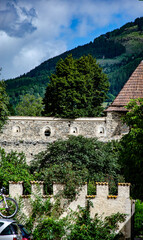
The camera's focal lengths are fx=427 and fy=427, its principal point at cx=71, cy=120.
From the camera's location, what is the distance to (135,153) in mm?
27609

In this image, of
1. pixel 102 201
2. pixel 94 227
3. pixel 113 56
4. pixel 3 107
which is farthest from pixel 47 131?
pixel 113 56

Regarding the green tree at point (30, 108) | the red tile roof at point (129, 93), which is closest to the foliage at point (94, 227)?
the red tile roof at point (129, 93)

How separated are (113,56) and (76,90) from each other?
130343mm

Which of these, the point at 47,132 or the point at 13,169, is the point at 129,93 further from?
the point at 13,169

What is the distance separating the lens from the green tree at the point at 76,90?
41719 millimetres

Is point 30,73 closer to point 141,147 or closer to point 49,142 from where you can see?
point 49,142

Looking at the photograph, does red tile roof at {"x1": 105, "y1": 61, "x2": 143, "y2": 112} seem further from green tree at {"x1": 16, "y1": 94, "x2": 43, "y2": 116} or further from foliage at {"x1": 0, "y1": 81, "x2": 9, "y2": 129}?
green tree at {"x1": 16, "y1": 94, "x2": 43, "y2": 116}

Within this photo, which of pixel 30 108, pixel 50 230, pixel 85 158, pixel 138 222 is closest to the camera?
pixel 50 230

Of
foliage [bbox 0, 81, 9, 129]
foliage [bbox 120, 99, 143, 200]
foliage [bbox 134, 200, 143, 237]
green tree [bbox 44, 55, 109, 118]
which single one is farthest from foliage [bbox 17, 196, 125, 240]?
green tree [bbox 44, 55, 109, 118]

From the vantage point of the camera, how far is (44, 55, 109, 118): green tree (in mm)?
41719

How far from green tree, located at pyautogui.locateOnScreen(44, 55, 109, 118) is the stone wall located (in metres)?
1.29

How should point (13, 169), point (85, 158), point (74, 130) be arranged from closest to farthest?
point (13, 169), point (85, 158), point (74, 130)

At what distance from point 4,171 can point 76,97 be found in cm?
1515

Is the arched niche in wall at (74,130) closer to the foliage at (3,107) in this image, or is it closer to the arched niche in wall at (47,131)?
the arched niche in wall at (47,131)
